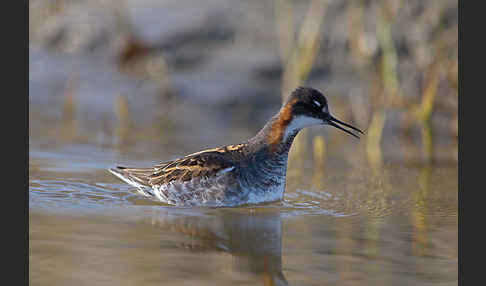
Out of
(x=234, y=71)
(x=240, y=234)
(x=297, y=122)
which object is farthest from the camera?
(x=234, y=71)

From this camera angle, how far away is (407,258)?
5.40 m

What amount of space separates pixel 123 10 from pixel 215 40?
1.91m

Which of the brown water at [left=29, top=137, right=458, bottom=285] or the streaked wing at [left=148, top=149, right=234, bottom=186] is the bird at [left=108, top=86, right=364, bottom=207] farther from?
the brown water at [left=29, top=137, right=458, bottom=285]

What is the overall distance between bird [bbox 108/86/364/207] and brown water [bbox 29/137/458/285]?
0.14 metres

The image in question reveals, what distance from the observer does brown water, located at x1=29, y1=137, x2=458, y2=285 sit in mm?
4941

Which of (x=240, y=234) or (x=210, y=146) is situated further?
(x=210, y=146)

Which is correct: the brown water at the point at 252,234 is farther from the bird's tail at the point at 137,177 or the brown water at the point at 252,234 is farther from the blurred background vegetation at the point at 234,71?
the blurred background vegetation at the point at 234,71

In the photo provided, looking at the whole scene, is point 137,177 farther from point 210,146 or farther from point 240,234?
point 210,146

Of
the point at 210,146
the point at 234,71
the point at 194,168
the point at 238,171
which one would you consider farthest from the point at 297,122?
the point at 234,71

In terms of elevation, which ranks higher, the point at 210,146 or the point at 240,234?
the point at 210,146

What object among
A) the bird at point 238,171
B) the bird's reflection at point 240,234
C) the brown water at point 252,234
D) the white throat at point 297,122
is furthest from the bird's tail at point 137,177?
the white throat at point 297,122

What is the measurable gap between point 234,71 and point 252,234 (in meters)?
6.60

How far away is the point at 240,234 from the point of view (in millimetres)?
6023

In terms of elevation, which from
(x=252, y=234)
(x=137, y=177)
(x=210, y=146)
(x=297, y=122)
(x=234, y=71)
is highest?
(x=234, y=71)
